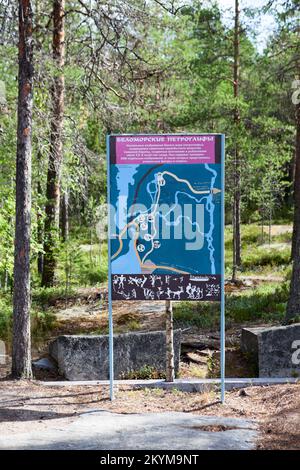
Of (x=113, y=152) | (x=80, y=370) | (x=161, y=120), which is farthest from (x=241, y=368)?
(x=161, y=120)

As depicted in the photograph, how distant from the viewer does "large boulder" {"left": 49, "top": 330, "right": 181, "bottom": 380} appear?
941 centimetres

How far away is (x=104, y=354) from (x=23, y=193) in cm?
262

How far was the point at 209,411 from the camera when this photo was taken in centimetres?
760

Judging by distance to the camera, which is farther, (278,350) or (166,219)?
(278,350)

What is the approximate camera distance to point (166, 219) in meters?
8.09

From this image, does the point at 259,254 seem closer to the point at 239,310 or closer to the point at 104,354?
the point at 239,310

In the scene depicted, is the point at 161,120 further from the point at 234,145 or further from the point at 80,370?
the point at 80,370

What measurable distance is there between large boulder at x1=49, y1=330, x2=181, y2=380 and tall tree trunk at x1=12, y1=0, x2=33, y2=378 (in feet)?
2.19

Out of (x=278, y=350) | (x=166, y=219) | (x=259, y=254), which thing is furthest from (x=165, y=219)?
(x=259, y=254)

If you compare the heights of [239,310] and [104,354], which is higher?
[104,354]

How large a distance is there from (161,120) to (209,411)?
12.3m

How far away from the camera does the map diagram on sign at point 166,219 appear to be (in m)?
8.06

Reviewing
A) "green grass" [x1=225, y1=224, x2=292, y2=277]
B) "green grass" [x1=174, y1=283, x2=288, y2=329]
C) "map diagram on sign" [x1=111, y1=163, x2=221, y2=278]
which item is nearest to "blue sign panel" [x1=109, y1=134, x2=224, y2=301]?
"map diagram on sign" [x1=111, y1=163, x2=221, y2=278]

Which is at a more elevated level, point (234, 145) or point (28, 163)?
point (234, 145)
